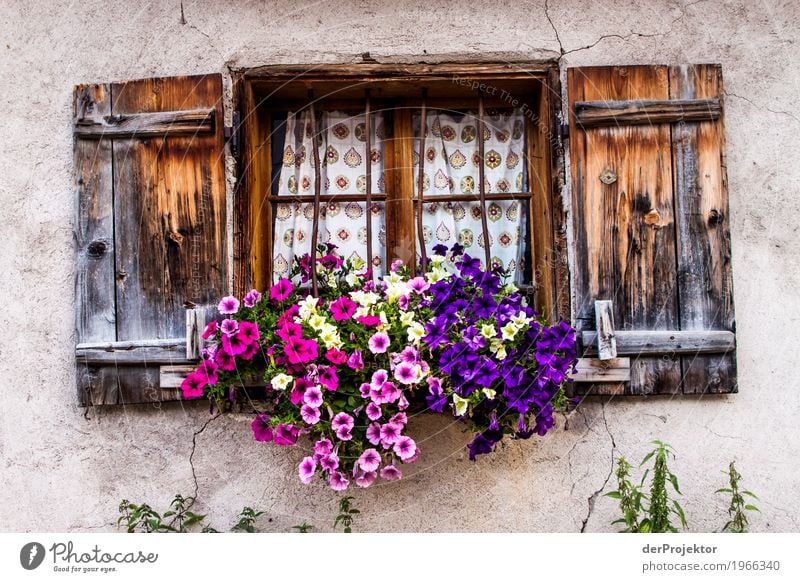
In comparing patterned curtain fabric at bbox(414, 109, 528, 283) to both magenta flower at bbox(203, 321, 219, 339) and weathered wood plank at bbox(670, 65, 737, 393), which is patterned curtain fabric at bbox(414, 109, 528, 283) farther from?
magenta flower at bbox(203, 321, 219, 339)

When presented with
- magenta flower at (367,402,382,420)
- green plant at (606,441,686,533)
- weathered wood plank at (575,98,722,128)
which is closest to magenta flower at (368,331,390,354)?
magenta flower at (367,402,382,420)

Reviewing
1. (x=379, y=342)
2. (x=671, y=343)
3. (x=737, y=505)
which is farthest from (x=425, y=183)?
(x=737, y=505)

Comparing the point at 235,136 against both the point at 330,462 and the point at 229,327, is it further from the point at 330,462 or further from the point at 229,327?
the point at 330,462

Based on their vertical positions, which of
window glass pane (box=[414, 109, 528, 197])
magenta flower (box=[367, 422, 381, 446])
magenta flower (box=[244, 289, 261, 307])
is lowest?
magenta flower (box=[367, 422, 381, 446])

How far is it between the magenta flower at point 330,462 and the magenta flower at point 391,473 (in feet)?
0.53

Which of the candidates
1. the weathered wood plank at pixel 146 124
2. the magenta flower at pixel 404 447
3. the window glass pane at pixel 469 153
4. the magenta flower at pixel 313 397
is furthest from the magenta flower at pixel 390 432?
the weathered wood plank at pixel 146 124

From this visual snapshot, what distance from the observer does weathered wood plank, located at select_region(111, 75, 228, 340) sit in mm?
3023

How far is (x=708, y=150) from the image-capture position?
302 centimetres

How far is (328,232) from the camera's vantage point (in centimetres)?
332

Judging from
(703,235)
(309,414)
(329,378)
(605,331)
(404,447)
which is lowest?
(404,447)

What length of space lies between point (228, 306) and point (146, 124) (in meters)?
0.78

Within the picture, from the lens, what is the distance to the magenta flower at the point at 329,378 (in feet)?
8.66

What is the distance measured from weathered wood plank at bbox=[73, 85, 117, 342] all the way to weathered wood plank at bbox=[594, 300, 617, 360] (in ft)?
5.55
